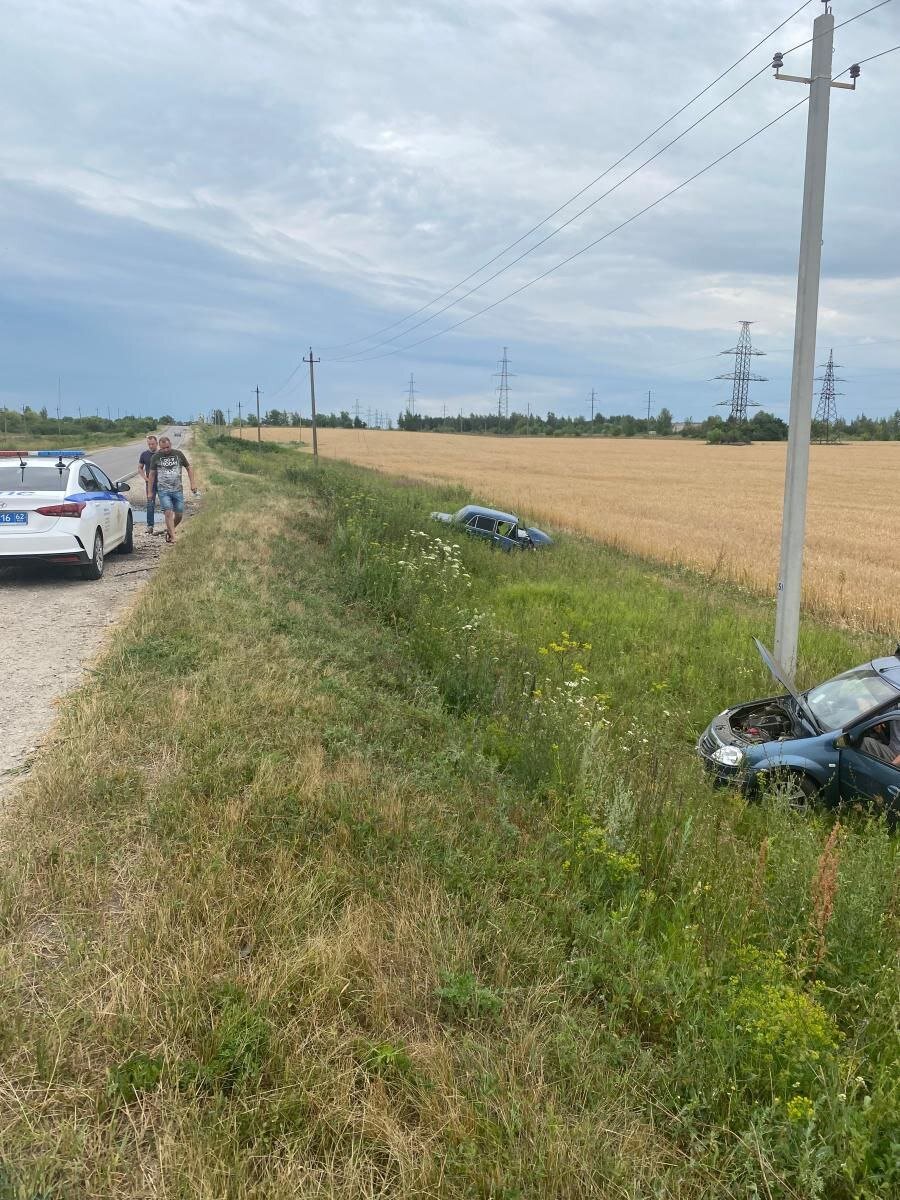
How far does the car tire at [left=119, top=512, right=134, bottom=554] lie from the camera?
38.7 feet

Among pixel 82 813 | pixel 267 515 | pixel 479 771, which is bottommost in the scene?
pixel 479 771

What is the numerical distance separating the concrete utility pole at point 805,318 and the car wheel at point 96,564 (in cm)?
859

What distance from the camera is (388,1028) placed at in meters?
2.73

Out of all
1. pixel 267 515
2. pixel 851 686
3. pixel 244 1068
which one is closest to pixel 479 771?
pixel 244 1068

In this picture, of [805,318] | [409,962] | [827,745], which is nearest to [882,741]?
[827,745]

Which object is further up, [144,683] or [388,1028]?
[144,683]

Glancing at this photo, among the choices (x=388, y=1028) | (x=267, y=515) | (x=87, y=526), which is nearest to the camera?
(x=388, y=1028)

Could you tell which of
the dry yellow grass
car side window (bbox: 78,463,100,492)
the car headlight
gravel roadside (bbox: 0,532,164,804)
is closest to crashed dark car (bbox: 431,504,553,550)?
the dry yellow grass

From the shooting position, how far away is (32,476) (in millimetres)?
9977

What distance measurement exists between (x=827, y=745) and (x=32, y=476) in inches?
385

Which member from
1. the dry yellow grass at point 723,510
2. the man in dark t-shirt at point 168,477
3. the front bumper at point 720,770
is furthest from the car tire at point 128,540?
the dry yellow grass at point 723,510

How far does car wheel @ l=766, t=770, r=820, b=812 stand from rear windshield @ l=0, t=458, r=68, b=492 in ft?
29.3

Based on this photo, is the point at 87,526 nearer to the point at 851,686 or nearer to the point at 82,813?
the point at 82,813

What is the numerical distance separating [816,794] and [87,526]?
876cm
